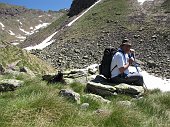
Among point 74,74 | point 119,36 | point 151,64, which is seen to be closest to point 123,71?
point 74,74

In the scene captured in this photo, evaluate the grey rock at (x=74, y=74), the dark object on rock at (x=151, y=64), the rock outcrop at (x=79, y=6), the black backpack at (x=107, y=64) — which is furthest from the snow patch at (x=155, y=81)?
the rock outcrop at (x=79, y=6)

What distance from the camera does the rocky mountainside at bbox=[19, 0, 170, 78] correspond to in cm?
4188

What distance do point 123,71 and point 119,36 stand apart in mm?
36025

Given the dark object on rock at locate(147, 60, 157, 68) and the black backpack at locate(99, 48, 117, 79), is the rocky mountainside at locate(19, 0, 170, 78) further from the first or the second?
the black backpack at locate(99, 48, 117, 79)

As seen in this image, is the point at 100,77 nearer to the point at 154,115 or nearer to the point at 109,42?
the point at 154,115

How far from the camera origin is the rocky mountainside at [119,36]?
41.9 m

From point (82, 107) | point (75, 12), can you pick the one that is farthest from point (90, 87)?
point (75, 12)

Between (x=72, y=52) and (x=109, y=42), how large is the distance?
4.90 m

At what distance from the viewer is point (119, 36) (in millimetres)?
48750

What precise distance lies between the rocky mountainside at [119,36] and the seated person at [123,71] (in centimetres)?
2361

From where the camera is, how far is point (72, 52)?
46.3 meters

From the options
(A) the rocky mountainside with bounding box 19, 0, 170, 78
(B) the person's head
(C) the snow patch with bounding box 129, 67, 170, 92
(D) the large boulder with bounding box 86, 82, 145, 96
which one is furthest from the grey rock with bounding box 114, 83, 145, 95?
(A) the rocky mountainside with bounding box 19, 0, 170, 78

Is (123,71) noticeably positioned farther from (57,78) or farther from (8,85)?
(8,85)

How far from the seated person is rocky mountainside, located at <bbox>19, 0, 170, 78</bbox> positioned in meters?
→ 23.6
